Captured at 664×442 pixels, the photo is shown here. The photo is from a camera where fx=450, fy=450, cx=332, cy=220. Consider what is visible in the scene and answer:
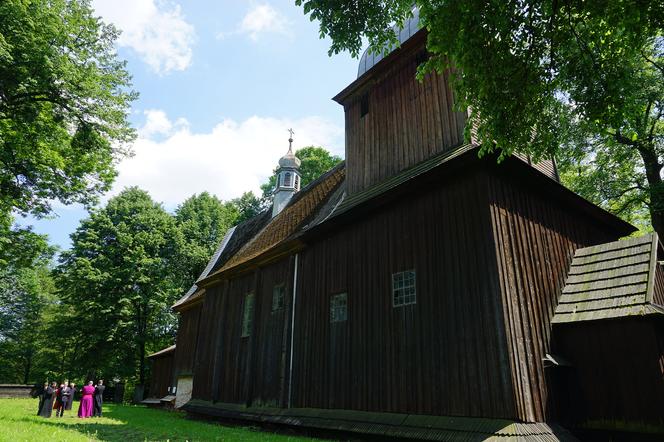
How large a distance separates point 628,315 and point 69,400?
858 inches

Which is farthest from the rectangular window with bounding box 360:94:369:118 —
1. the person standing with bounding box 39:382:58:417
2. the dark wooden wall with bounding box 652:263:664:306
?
the person standing with bounding box 39:382:58:417

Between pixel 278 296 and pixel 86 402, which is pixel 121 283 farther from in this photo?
pixel 278 296

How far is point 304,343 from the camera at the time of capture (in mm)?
13188

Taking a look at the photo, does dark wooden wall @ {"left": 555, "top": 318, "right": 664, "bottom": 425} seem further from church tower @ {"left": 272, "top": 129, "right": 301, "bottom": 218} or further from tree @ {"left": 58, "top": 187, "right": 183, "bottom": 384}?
tree @ {"left": 58, "top": 187, "right": 183, "bottom": 384}

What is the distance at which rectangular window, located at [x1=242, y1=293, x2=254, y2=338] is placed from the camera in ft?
54.2

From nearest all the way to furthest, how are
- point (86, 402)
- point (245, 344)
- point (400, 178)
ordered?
point (400, 178)
point (245, 344)
point (86, 402)

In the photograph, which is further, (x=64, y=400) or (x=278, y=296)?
(x=64, y=400)

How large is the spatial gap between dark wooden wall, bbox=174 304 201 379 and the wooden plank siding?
39.0ft

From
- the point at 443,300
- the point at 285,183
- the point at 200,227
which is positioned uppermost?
the point at 200,227

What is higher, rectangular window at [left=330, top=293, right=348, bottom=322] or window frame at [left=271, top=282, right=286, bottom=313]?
window frame at [left=271, top=282, right=286, bottom=313]

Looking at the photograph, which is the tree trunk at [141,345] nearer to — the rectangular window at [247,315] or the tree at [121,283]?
the tree at [121,283]

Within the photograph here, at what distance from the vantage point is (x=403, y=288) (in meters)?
10.6

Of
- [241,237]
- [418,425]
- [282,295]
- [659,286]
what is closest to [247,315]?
[282,295]

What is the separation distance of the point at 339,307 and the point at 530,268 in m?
5.05
